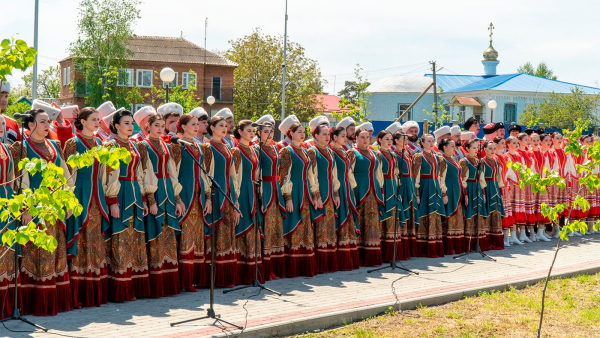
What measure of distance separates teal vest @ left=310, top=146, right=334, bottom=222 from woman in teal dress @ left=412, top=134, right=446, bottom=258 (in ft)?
7.06

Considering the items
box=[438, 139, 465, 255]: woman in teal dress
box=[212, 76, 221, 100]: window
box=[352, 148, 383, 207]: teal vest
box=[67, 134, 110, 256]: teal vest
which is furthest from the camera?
box=[212, 76, 221, 100]: window

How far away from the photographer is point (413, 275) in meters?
9.13

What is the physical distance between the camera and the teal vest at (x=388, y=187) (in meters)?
10.1

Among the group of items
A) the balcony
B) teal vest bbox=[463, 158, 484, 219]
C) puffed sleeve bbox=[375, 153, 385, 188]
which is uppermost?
the balcony

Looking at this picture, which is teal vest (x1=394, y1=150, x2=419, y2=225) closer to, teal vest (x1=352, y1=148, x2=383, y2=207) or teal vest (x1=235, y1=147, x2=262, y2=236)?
teal vest (x1=352, y1=148, x2=383, y2=207)

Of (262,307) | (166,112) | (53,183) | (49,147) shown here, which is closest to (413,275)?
(262,307)

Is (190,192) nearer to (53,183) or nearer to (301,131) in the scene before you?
(301,131)

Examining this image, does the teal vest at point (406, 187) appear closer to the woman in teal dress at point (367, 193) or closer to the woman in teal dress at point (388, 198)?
the woman in teal dress at point (388, 198)

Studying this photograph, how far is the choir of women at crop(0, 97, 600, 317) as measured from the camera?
261 inches

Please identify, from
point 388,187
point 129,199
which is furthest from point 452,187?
point 129,199

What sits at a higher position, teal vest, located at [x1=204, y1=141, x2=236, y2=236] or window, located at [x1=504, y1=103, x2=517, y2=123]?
window, located at [x1=504, y1=103, x2=517, y2=123]

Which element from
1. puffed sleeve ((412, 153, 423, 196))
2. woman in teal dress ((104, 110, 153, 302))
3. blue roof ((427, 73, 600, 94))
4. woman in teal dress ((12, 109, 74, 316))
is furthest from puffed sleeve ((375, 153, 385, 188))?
blue roof ((427, 73, 600, 94))

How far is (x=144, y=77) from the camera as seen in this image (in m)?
52.3

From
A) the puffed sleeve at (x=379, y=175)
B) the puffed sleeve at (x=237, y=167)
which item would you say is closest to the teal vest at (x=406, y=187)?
the puffed sleeve at (x=379, y=175)
